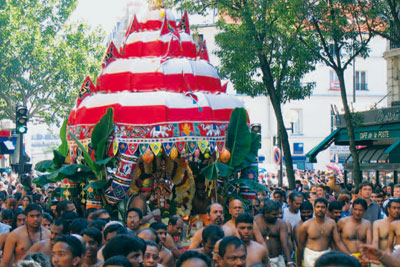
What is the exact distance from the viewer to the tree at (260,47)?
69.6ft

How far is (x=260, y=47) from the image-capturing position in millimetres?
21422

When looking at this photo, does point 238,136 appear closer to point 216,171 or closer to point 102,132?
point 216,171

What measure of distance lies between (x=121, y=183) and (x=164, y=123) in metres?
1.39

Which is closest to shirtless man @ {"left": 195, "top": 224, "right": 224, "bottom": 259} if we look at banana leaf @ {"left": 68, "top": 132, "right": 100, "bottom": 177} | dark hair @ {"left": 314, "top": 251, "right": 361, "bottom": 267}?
dark hair @ {"left": 314, "top": 251, "right": 361, "bottom": 267}

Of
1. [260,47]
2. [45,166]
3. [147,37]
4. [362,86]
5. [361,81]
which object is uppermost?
[361,81]

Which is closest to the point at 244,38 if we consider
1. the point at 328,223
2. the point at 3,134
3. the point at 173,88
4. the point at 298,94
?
the point at 298,94

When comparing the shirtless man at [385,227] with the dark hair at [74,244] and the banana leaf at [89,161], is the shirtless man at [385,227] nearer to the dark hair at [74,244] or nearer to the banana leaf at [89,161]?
the dark hair at [74,244]

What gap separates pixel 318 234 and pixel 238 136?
4.47 metres

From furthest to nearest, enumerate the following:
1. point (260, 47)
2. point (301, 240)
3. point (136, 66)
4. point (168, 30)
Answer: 1. point (260, 47)
2. point (168, 30)
3. point (136, 66)
4. point (301, 240)

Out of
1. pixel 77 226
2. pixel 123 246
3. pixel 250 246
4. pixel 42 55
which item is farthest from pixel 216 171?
pixel 42 55

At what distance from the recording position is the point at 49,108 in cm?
4419

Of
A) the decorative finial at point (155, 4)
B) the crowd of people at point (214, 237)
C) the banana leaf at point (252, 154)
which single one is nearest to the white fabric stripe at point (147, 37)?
the decorative finial at point (155, 4)

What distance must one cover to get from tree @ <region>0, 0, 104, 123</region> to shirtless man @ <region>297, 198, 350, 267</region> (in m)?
31.0

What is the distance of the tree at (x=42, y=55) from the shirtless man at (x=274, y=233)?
102ft
